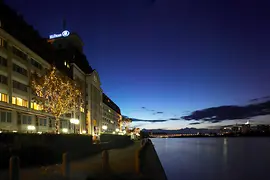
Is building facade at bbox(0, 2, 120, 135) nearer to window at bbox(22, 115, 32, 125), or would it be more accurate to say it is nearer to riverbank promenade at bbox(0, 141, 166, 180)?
window at bbox(22, 115, 32, 125)

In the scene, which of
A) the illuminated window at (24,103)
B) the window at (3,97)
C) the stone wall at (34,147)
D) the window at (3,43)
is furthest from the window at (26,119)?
the stone wall at (34,147)

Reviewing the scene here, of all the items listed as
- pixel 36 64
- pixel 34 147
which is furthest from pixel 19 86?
pixel 34 147

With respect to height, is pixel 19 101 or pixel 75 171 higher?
pixel 19 101

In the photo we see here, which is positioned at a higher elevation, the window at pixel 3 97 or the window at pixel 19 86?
the window at pixel 19 86

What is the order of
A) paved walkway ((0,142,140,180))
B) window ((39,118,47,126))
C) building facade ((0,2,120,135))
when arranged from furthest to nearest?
window ((39,118,47,126)), building facade ((0,2,120,135)), paved walkway ((0,142,140,180))

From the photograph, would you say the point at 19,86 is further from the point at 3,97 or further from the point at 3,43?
the point at 3,43

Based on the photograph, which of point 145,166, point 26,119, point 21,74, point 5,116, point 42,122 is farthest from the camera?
point 42,122

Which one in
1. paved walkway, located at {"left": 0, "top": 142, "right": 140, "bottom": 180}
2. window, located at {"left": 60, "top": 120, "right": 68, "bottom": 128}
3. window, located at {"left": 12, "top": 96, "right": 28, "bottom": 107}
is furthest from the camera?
window, located at {"left": 60, "top": 120, "right": 68, "bottom": 128}

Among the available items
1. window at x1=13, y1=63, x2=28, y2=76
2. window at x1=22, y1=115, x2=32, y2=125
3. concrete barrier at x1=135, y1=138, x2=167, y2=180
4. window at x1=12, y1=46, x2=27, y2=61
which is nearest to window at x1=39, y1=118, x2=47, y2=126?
window at x1=22, y1=115, x2=32, y2=125

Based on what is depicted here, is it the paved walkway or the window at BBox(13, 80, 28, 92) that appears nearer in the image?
the paved walkway

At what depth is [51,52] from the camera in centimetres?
6694

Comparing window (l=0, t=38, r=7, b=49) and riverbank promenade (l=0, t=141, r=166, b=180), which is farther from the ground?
window (l=0, t=38, r=7, b=49)

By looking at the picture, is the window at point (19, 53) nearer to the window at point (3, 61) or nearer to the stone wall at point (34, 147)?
the window at point (3, 61)

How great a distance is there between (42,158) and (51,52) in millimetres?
51142
